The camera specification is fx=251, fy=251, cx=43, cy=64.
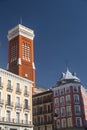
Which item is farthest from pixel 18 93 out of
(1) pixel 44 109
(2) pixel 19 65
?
(2) pixel 19 65

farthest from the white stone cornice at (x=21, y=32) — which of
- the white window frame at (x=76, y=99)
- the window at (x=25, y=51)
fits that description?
the white window frame at (x=76, y=99)

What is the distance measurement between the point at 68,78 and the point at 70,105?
1156cm

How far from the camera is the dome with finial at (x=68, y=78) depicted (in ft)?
275

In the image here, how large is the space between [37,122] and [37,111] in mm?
3719

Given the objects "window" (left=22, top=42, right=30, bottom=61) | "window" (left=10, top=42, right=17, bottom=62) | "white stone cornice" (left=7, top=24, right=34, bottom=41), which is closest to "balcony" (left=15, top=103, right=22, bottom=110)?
"window" (left=22, top=42, right=30, bottom=61)

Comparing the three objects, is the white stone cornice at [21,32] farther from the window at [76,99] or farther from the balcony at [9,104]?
the balcony at [9,104]

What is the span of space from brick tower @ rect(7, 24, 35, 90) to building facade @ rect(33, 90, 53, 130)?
12402 mm

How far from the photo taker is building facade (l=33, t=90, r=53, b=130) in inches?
3157

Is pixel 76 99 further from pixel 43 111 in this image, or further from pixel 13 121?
pixel 13 121

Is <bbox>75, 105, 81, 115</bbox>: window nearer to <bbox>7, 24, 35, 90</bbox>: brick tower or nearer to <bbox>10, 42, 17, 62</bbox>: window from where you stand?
<bbox>7, 24, 35, 90</bbox>: brick tower

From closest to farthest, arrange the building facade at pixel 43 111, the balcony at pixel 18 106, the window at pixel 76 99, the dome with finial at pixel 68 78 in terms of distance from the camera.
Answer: the balcony at pixel 18 106, the window at pixel 76 99, the building facade at pixel 43 111, the dome with finial at pixel 68 78

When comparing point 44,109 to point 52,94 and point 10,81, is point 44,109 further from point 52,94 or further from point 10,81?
point 10,81

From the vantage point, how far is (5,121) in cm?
5441

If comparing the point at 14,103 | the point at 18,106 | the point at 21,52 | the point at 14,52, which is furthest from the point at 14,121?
the point at 14,52
